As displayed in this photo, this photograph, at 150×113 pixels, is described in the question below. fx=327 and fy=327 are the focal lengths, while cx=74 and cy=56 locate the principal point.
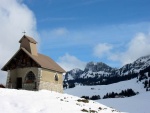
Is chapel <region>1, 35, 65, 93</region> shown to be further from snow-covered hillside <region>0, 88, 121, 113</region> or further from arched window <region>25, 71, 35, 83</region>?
snow-covered hillside <region>0, 88, 121, 113</region>

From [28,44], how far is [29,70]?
16.2 feet

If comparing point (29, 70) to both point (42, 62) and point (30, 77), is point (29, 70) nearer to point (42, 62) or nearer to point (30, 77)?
point (30, 77)

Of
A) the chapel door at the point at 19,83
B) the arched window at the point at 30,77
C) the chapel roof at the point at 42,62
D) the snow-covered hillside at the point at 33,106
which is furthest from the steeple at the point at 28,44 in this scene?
the snow-covered hillside at the point at 33,106

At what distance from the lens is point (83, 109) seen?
4053 centimetres

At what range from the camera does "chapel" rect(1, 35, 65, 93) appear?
5703cm

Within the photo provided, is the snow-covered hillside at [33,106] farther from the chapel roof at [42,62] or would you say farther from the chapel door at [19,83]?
the chapel door at [19,83]

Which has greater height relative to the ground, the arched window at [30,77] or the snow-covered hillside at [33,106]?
the arched window at [30,77]

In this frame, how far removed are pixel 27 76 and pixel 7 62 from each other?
Answer: 5218 millimetres

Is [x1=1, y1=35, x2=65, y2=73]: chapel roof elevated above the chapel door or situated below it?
above

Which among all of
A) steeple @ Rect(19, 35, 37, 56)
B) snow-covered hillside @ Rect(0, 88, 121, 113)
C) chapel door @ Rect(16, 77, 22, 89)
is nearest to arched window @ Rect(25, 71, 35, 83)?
chapel door @ Rect(16, 77, 22, 89)

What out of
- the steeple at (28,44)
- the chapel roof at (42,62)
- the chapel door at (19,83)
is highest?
the steeple at (28,44)

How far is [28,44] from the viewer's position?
59531 millimetres

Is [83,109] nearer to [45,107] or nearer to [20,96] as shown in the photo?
[45,107]

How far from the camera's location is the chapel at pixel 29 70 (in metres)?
57.0
